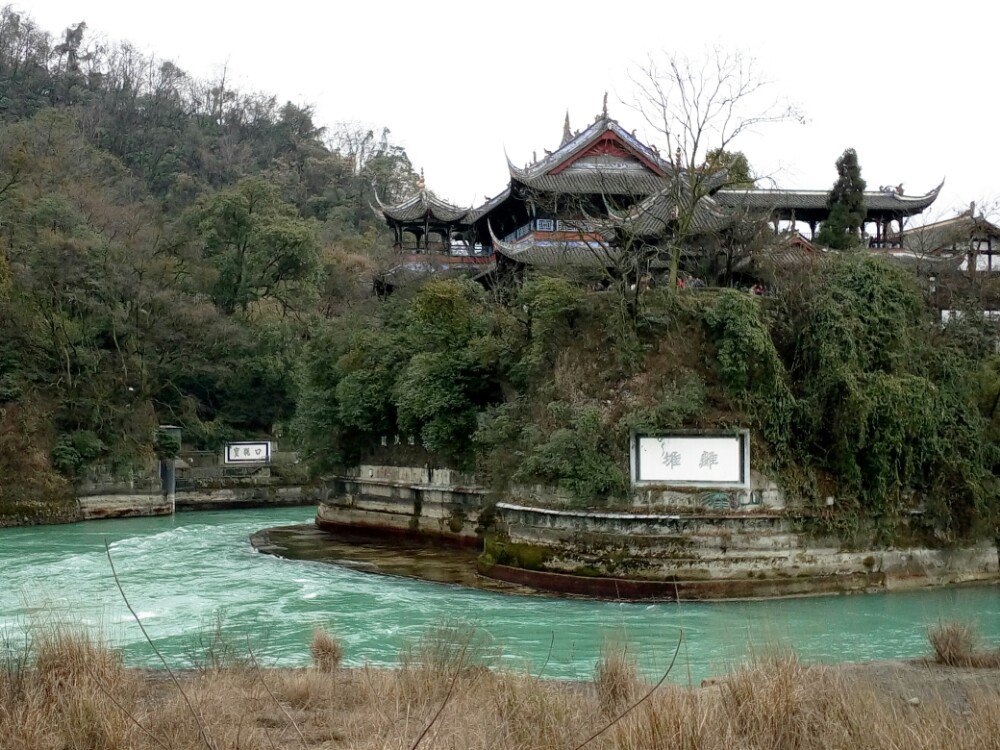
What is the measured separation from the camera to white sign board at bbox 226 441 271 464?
41.9 metres

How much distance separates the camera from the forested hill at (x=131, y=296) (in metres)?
37.6

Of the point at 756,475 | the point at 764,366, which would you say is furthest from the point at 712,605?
the point at 764,366

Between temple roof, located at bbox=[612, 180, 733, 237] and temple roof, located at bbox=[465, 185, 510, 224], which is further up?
temple roof, located at bbox=[465, 185, 510, 224]

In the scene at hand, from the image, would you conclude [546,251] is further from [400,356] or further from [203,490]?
[203,490]

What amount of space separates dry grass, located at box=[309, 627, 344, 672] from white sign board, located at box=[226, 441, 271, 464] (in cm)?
3258

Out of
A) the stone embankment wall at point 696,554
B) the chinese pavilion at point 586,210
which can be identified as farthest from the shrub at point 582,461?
the chinese pavilion at point 586,210

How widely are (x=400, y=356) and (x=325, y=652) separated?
744 inches

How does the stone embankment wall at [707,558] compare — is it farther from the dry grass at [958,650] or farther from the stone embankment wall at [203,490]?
the stone embankment wall at [203,490]

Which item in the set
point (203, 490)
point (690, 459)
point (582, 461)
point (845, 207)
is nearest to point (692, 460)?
point (690, 459)

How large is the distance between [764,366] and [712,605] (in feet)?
15.9

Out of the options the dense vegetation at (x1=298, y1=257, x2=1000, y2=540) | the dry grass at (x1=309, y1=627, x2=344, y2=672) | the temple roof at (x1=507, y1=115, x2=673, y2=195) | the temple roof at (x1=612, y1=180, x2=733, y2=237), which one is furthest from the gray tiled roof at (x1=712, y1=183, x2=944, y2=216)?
the dry grass at (x1=309, y1=627, x2=344, y2=672)

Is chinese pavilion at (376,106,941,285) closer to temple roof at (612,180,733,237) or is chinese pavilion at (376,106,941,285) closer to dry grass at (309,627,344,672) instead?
temple roof at (612,180,733,237)

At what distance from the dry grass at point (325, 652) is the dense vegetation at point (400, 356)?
908 centimetres

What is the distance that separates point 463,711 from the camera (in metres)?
7.47
